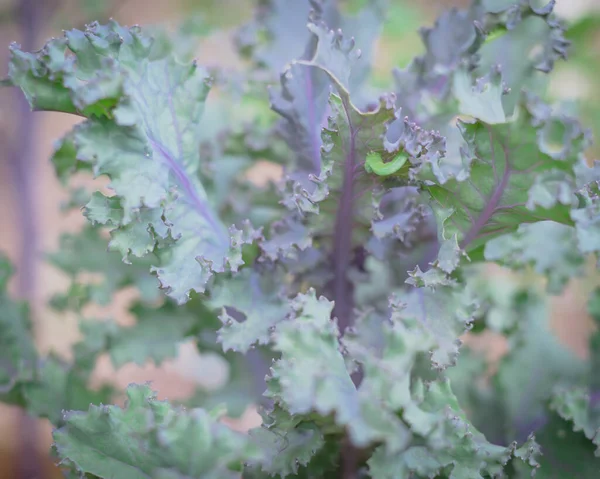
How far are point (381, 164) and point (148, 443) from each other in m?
0.32

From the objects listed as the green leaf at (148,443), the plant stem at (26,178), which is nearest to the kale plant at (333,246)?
the green leaf at (148,443)

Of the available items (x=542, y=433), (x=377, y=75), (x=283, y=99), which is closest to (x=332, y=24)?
(x=283, y=99)

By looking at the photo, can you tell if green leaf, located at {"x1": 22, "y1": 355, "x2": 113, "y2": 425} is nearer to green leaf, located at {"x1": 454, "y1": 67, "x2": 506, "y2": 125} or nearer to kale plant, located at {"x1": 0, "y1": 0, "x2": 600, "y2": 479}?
kale plant, located at {"x1": 0, "y1": 0, "x2": 600, "y2": 479}

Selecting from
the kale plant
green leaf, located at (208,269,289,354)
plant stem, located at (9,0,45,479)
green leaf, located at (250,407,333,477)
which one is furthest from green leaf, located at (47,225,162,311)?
plant stem, located at (9,0,45,479)

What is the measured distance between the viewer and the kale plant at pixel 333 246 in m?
0.55

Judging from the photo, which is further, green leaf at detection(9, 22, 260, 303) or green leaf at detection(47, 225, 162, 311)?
green leaf at detection(47, 225, 162, 311)

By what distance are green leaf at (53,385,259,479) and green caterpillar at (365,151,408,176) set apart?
271 mm

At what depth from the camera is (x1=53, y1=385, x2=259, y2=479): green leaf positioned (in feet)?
1.55

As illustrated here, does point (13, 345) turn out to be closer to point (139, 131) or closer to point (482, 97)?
point (139, 131)

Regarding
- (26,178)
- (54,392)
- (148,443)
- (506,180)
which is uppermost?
(506,180)

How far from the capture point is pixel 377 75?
126 cm

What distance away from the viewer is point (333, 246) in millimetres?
736

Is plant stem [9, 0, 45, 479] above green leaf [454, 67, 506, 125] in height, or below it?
below

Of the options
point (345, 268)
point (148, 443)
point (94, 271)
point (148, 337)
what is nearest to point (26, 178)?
point (94, 271)
